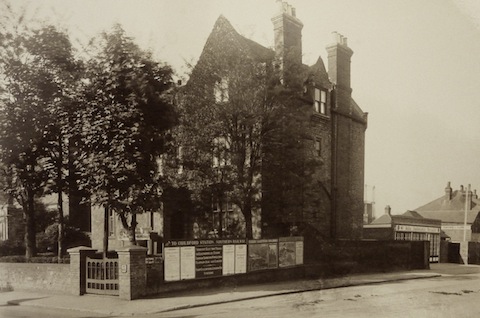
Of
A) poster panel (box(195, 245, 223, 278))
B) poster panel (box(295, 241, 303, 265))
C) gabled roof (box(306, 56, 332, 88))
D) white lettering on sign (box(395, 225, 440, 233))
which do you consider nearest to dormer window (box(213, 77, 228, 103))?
poster panel (box(195, 245, 223, 278))

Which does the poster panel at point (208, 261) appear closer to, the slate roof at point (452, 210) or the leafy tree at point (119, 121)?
the leafy tree at point (119, 121)

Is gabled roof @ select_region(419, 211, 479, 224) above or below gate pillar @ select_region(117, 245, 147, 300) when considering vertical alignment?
below

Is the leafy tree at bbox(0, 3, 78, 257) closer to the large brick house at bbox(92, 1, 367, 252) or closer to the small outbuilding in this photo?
the large brick house at bbox(92, 1, 367, 252)

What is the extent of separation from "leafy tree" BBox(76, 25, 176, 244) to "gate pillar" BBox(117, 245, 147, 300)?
8.39 ft

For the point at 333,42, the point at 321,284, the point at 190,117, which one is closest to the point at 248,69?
the point at 190,117

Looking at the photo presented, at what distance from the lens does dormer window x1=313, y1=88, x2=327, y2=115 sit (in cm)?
2566

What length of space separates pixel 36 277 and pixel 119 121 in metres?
6.45

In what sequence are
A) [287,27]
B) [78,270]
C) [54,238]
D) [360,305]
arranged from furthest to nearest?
[54,238], [287,27], [78,270], [360,305]

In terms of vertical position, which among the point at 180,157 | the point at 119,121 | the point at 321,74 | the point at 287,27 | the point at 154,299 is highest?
the point at 287,27

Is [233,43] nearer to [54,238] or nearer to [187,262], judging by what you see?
[187,262]

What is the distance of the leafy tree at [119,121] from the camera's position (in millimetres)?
15453

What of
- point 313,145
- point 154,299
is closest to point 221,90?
point 313,145

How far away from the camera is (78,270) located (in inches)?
592

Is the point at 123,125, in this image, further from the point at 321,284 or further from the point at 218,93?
the point at 321,284
